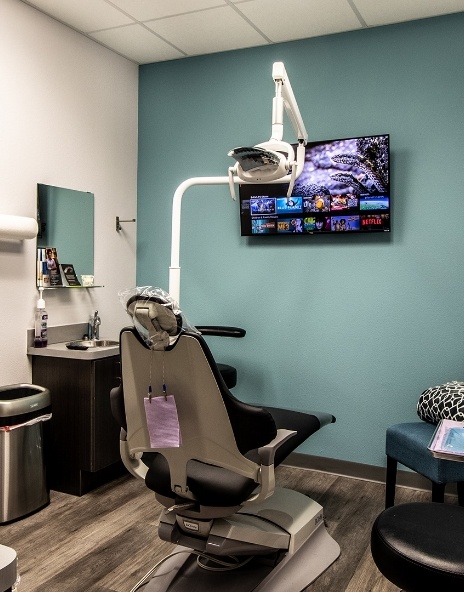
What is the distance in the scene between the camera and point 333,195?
3.29 m

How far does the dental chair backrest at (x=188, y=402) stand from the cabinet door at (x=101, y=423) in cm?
111

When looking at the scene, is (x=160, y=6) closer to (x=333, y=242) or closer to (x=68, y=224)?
(x=68, y=224)

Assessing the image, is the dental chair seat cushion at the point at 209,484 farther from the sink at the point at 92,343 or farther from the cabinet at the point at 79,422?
the sink at the point at 92,343

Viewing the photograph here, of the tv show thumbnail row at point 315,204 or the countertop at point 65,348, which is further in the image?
the tv show thumbnail row at point 315,204

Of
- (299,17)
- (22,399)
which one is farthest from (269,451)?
(299,17)

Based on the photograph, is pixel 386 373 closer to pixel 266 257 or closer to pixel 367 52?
pixel 266 257

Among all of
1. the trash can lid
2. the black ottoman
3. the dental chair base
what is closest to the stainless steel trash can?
the trash can lid

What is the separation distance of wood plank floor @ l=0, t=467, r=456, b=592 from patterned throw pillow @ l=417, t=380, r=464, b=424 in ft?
1.95

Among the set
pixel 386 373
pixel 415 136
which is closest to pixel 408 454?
pixel 386 373

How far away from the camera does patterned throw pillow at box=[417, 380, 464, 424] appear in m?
2.58

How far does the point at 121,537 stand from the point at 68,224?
1834 mm

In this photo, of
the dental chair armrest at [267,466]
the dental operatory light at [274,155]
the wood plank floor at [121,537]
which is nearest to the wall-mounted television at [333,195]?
the dental operatory light at [274,155]

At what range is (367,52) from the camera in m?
3.28

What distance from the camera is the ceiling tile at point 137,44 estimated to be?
11.2ft
